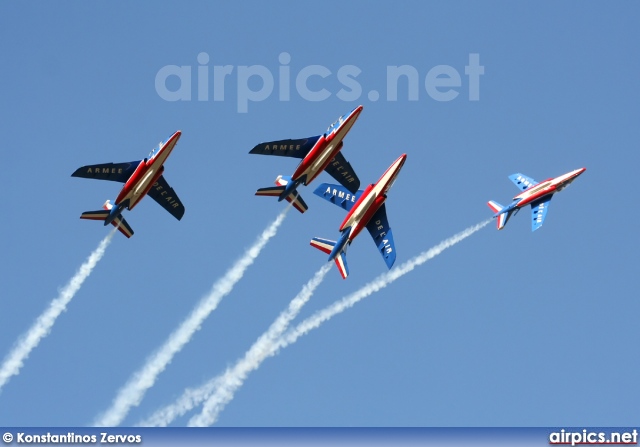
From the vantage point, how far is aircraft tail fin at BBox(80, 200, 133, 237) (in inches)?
4136

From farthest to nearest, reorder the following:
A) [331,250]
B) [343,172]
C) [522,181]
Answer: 1. [522,181]
2. [343,172]
3. [331,250]

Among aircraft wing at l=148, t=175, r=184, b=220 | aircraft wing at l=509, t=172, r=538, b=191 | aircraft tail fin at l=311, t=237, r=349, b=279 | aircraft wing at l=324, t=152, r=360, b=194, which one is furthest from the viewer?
aircraft wing at l=509, t=172, r=538, b=191

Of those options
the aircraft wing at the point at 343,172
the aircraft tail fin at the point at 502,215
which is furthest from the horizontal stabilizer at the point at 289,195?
the aircraft tail fin at the point at 502,215

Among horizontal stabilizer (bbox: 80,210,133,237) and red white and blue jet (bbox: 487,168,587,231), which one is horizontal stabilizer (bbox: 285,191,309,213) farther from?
red white and blue jet (bbox: 487,168,587,231)

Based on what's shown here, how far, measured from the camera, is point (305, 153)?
10506 centimetres

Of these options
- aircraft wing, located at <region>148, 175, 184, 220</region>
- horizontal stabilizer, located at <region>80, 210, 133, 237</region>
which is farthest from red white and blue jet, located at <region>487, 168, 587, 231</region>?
horizontal stabilizer, located at <region>80, 210, 133, 237</region>

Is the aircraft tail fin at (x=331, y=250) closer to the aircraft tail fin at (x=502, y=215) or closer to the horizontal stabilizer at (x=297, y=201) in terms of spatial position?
the horizontal stabilizer at (x=297, y=201)

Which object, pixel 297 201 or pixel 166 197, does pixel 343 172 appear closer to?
pixel 297 201

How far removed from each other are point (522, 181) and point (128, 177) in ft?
112

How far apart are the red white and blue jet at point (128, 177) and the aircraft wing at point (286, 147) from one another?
6.84m

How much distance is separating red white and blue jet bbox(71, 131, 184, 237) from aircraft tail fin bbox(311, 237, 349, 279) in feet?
42.8

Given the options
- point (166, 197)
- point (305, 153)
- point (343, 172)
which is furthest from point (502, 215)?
point (166, 197)

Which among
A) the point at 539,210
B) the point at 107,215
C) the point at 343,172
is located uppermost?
the point at 539,210

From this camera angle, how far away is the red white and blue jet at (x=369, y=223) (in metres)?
101
